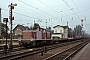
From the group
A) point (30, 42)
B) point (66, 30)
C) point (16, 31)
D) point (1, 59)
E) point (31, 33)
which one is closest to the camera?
point (1, 59)

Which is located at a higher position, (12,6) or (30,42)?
(12,6)

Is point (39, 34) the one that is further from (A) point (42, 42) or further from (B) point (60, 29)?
(B) point (60, 29)

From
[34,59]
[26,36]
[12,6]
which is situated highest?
[12,6]

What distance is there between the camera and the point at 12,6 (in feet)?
97.8

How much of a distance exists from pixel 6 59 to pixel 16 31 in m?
67.6

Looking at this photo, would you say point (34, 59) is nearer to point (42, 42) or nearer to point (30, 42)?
point (30, 42)

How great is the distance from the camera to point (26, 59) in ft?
48.6

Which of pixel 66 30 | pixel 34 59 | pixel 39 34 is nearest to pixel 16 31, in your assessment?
pixel 66 30

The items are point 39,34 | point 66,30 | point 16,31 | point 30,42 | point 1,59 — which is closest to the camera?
point 1,59

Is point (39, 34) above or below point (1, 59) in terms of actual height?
above

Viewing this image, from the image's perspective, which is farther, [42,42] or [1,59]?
[42,42]

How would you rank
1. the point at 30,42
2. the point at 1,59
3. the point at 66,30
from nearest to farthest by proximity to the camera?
the point at 1,59, the point at 30,42, the point at 66,30

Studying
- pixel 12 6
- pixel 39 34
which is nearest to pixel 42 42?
pixel 39 34

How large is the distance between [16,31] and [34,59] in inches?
2652
